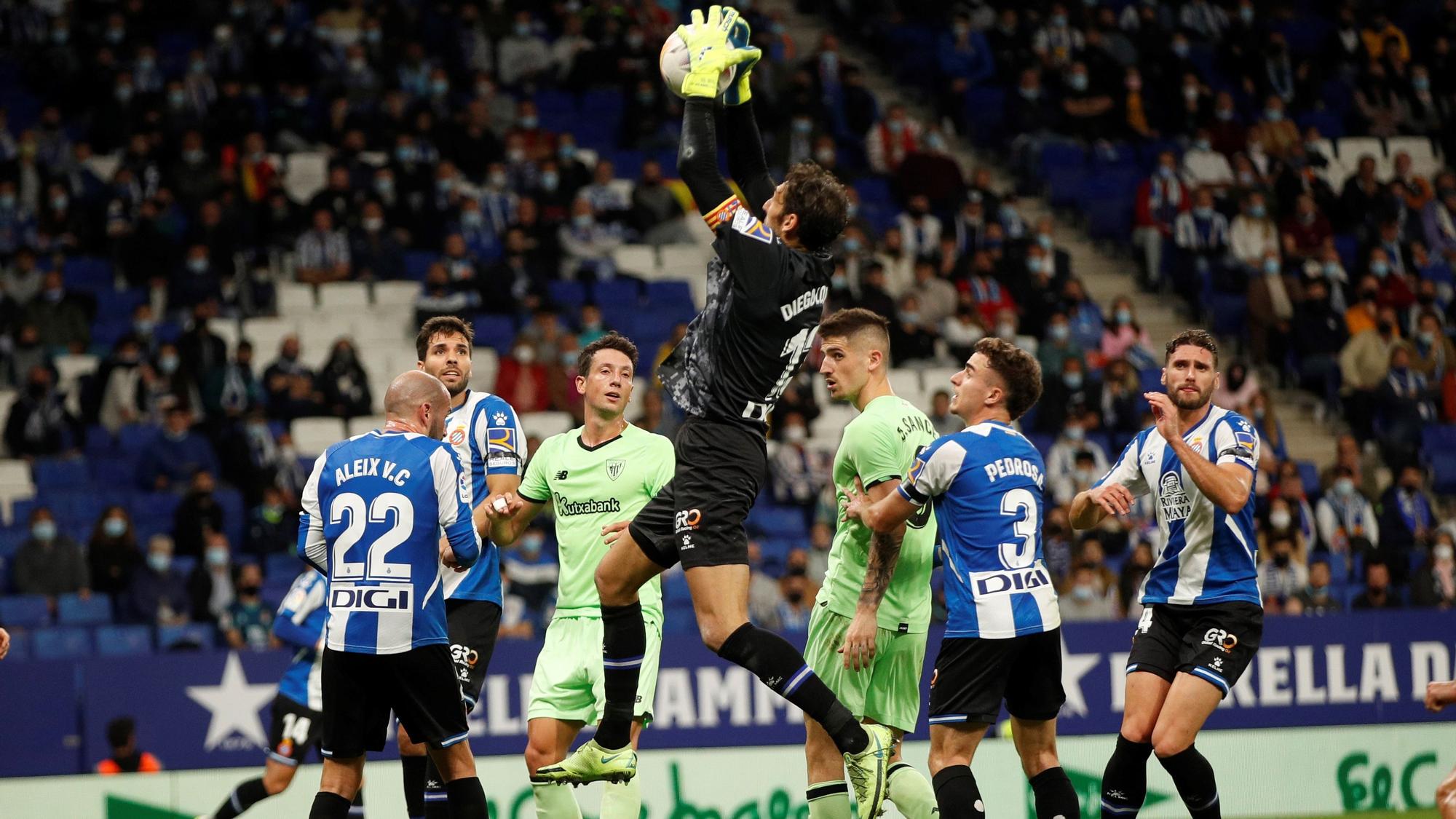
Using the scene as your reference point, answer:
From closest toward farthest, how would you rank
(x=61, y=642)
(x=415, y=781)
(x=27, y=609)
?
(x=415, y=781), (x=61, y=642), (x=27, y=609)

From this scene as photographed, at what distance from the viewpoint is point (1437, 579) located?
17.4 meters

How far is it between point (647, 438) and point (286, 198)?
466 inches

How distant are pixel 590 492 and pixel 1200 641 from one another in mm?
3064

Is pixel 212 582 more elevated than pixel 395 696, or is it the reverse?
pixel 212 582

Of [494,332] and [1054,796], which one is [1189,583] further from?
[494,332]

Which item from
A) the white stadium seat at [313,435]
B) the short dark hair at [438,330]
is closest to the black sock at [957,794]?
the short dark hair at [438,330]

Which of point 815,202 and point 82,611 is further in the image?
point 82,611

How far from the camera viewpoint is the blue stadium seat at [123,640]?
49.5 feet

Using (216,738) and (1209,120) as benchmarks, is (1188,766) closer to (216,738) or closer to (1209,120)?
(216,738)

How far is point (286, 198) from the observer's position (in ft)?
63.3

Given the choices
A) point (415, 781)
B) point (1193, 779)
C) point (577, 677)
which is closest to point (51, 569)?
point (415, 781)

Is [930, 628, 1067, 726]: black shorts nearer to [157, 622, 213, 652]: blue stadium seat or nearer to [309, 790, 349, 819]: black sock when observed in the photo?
[309, 790, 349, 819]: black sock

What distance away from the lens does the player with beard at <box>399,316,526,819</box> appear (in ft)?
27.5

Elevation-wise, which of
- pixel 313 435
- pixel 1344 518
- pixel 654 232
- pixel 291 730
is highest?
pixel 654 232
